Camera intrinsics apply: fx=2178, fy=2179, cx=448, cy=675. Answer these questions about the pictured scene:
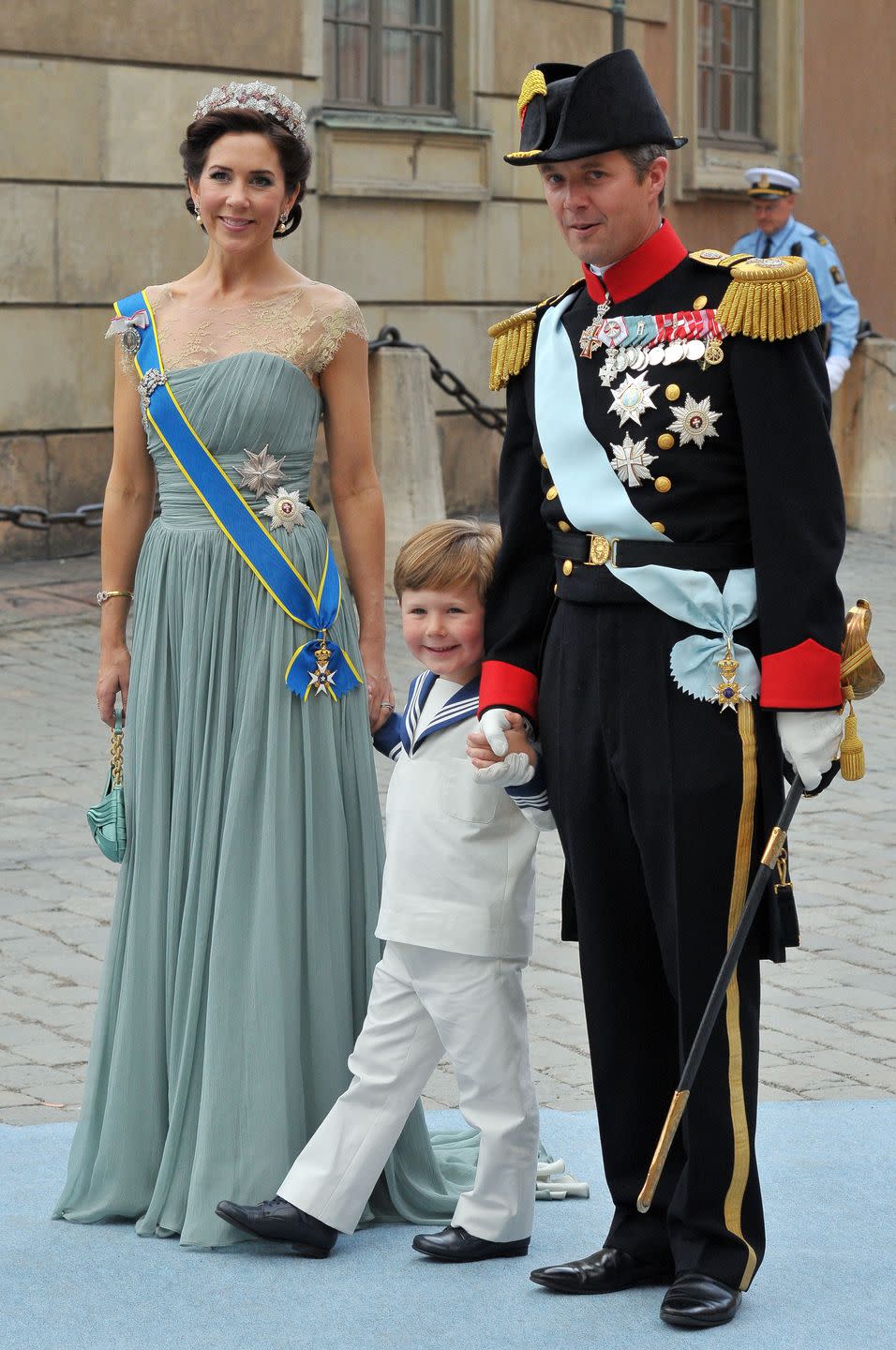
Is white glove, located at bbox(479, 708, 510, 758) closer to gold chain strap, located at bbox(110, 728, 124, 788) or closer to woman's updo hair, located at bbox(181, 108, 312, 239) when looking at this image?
gold chain strap, located at bbox(110, 728, 124, 788)

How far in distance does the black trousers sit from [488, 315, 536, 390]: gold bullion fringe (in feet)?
1.34

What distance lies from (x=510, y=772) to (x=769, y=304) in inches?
32.3

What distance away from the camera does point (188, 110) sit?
482 inches

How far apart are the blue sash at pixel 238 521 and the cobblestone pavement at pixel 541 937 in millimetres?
892

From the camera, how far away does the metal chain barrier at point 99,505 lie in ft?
31.8

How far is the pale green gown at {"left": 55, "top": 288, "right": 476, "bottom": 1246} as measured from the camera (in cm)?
379

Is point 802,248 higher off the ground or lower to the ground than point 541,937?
higher

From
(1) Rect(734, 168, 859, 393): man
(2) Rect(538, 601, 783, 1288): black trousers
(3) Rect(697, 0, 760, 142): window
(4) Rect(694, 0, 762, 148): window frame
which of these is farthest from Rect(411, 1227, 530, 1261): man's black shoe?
(3) Rect(697, 0, 760, 142): window

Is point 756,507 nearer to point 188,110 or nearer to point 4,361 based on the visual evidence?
point 4,361

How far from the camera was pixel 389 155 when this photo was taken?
1352 cm

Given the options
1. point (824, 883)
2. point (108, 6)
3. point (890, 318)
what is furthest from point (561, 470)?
point (890, 318)

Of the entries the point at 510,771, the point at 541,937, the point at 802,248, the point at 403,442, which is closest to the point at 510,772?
the point at 510,771

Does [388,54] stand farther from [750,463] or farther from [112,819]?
[750,463]

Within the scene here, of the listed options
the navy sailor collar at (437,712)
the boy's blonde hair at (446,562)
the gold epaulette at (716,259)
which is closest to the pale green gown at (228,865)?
the navy sailor collar at (437,712)
